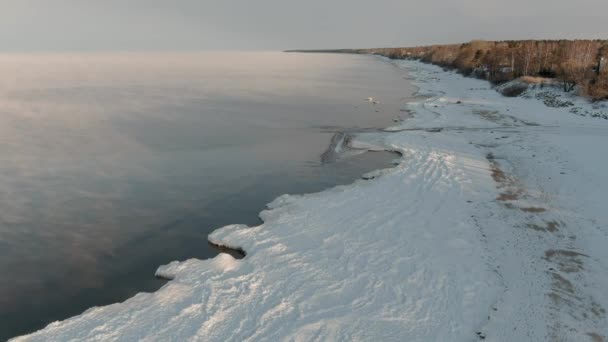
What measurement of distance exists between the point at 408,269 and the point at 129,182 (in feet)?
41.0

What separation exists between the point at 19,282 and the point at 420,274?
1022 cm

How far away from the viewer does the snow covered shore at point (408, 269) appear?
8.69m

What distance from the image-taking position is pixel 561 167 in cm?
1869

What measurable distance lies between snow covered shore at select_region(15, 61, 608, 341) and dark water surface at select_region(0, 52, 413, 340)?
4.22 ft

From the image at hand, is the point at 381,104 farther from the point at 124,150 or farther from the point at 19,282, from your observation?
the point at 19,282

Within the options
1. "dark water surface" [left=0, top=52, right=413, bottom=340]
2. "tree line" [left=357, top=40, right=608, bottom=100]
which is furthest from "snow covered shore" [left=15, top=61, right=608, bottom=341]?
"tree line" [left=357, top=40, right=608, bottom=100]


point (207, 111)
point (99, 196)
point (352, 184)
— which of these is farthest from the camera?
point (207, 111)

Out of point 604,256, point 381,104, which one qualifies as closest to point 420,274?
point 604,256

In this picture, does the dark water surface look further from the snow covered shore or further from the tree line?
the tree line

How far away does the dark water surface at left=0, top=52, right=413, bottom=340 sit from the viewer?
434 inches

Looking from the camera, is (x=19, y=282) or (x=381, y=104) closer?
(x=19, y=282)

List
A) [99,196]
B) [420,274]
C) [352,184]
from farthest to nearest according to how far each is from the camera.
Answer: [352,184], [99,196], [420,274]

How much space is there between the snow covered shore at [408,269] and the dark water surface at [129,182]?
1285 millimetres

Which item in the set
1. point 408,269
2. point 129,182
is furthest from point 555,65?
point 129,182
